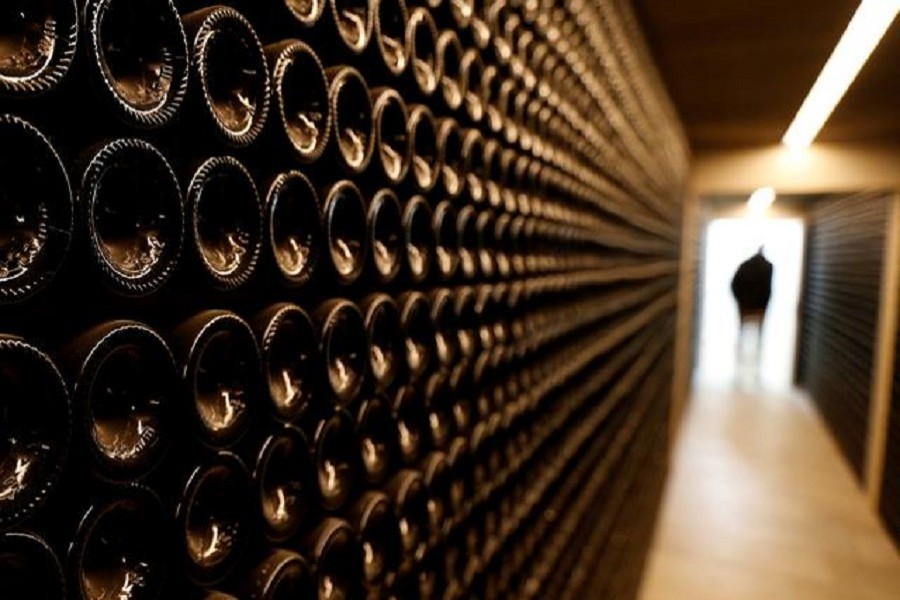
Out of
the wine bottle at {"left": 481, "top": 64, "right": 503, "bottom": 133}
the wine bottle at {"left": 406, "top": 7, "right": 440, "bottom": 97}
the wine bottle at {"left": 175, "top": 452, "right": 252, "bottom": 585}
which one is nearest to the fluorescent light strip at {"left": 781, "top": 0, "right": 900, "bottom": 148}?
the wine bottle at {"left": 481, "top": 64, "right": 503, "bottom": 133}

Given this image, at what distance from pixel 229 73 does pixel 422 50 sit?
0.46 metres

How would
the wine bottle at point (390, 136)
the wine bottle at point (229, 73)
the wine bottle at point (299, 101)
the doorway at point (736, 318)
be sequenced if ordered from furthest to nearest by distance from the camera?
the doorway at point (736, 318)
the wine bottle at point (390, 136)
the wine bottle at point (299, 101)
the wine bottle at point (229, 73)

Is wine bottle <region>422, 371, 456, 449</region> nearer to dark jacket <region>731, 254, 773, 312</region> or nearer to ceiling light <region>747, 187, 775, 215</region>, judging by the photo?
dark jacket <region>731, 254, 773, 312</region>

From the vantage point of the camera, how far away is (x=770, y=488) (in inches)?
208

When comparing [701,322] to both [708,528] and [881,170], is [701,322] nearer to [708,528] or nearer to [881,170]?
[881,170]

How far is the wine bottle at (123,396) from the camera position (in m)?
0.43

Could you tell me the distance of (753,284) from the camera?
3.20 m

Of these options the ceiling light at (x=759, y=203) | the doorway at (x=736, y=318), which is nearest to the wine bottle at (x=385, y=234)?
the ceiling light at (x=759, y=203)

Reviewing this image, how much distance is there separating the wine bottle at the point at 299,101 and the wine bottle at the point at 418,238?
0.25m

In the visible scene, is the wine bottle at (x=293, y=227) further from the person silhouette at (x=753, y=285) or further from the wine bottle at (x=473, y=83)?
the person silhouette at (x=753, y=285)

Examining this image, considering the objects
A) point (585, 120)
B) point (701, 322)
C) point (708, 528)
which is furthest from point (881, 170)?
point (701, 322)

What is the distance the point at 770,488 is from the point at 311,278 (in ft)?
18.5

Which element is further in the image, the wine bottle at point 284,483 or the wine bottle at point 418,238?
the wine bottle at point 418,238

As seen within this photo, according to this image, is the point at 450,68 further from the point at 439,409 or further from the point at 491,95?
the point at 439,409
